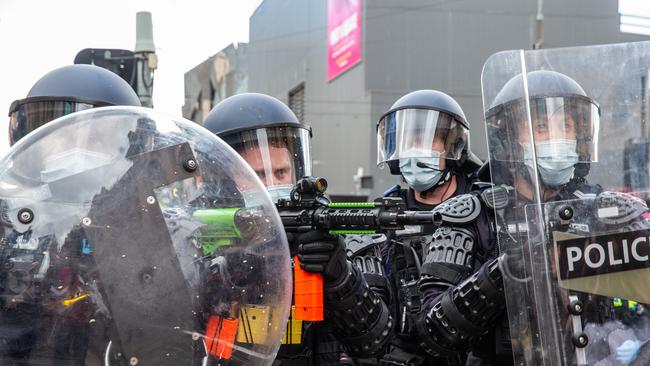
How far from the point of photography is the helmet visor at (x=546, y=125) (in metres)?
2.42

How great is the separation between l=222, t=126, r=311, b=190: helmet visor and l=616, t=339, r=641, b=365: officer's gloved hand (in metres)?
1.64

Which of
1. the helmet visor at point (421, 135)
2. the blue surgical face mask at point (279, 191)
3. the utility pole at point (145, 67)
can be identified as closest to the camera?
the blue surgical face mask at point (279, 191)

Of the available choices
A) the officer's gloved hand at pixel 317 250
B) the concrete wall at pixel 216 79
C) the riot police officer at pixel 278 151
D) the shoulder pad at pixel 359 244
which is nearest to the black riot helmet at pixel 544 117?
the officer's gloved hand at pixel 317 250

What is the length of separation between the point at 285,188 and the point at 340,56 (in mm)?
20674

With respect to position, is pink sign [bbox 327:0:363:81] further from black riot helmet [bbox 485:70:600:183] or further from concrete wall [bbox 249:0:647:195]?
black riot helmet [bbox 485:70:600:183]

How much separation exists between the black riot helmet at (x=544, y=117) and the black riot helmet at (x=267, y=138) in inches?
49.1

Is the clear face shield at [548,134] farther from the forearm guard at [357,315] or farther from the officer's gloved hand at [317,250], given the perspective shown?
the forearm guard at [357,315]

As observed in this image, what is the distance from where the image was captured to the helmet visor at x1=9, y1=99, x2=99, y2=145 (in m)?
3.56

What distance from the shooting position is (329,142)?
2498 cm

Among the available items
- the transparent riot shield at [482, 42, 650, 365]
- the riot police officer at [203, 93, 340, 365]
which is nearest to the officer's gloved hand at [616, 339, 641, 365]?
the transparent riot shield at [482, 42, 650, 365]

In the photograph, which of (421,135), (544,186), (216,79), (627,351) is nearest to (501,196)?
(544,186)

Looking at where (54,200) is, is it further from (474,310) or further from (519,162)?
(474,310)

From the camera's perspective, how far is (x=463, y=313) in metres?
3.36

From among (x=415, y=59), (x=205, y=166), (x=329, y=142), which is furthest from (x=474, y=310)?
(x=329, y=142)
